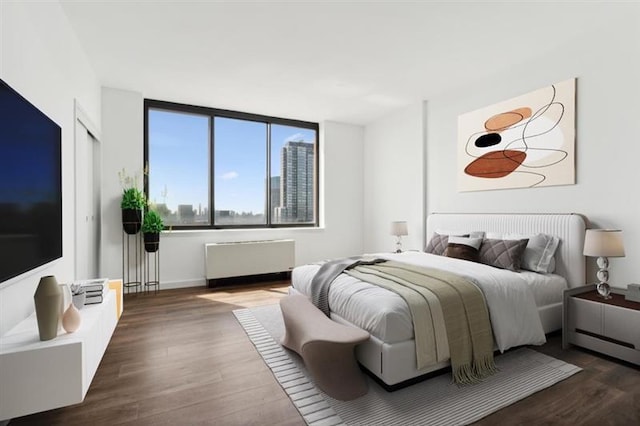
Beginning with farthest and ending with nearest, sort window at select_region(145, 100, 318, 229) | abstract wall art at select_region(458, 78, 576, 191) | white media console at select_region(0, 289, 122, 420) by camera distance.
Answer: window at select_region(145, 100, 318, 229)
abstract wall art at select_region(458, 78, 576, 191)
white media console at select_region(0, 289, 122, 420)

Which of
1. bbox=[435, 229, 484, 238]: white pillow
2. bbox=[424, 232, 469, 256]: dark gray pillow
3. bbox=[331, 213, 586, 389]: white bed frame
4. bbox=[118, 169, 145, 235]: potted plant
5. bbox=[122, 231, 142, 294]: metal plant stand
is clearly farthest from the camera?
bbox=[122, 231, 142, 294]: metal plant stand

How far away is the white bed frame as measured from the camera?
195cm

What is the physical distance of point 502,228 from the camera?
3520 mm

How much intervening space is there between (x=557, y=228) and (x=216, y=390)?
3343 mm

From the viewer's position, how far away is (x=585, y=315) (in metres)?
2.46

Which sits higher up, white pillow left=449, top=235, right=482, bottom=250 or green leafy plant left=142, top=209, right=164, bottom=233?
green leafy plant left=142, top=209, right=164, bottom=233

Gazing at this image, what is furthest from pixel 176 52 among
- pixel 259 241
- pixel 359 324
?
pixel 359 324

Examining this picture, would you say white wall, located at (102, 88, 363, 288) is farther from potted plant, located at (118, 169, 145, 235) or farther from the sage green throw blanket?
the sage green throw blanket

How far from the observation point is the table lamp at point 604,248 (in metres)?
2.45

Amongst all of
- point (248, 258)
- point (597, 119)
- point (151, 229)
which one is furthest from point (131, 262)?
point (597, 119)

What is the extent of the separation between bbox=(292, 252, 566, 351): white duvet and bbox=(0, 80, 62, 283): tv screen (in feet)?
6.53

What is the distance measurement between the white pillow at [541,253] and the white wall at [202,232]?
129 inches

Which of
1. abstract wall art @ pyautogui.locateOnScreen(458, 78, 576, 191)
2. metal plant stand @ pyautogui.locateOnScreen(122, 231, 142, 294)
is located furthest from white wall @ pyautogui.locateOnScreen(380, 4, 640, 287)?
metal plant stand @ pyautogui.locateOnScreen(122, 231, 142, 294)

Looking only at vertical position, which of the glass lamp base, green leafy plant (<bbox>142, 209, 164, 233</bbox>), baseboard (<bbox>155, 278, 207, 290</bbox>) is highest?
green leafy plant (<bbox>142, 209, 164, 233</bbox>)
